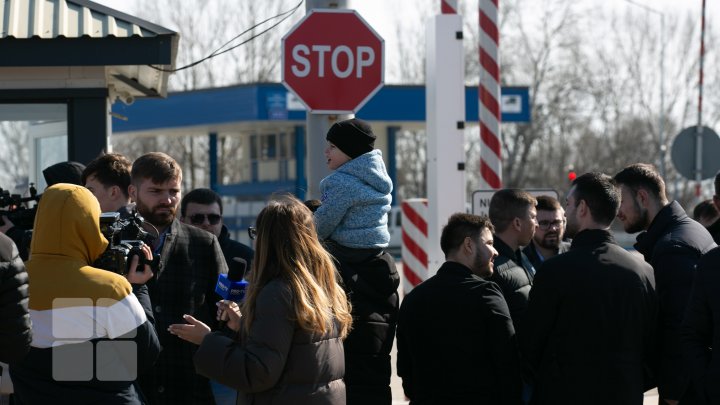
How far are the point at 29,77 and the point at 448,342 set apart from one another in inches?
212

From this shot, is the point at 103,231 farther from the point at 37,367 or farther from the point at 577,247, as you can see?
the point at 577,247

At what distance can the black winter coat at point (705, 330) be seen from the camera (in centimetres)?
548

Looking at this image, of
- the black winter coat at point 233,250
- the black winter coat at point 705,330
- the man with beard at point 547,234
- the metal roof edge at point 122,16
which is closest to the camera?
the black winter coat at point 705,330

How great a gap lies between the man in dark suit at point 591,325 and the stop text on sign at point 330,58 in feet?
7.15

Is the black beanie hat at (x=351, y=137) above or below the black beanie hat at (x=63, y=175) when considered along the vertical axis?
above

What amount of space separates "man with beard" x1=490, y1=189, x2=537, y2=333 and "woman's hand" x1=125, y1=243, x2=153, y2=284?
7.29ft

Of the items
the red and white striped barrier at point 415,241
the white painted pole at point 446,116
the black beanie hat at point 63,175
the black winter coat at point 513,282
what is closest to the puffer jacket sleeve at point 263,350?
the black winter coat at point 513,282

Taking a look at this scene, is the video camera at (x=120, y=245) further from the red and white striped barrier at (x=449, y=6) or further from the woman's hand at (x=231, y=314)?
the red and white striped barrier at (x=449, y=6)

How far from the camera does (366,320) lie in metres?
6.08

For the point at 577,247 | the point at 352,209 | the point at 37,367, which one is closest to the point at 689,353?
the point at 577,247

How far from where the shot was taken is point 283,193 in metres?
5.12

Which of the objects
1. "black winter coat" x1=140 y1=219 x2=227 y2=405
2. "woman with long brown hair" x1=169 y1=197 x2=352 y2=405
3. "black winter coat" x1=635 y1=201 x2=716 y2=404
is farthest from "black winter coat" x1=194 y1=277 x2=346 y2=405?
"black winter coat" x1=635 y1=201 x2=716 y2=404

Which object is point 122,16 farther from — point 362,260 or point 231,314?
point 231,314

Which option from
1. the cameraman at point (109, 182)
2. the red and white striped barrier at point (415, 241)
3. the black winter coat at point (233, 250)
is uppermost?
the cameraman at point (109, 182)
